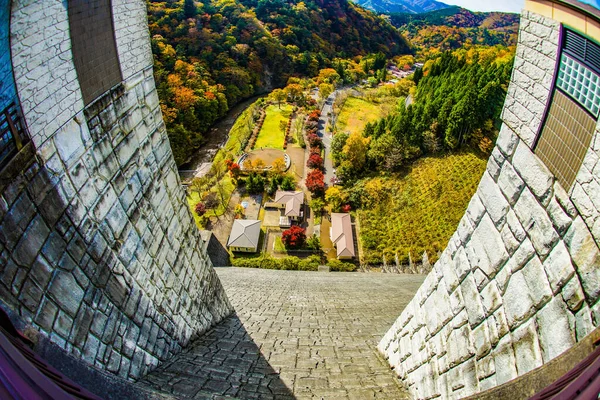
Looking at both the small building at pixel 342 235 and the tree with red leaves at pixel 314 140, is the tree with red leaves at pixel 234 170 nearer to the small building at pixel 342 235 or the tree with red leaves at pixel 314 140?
the tree with red leaves at pixel 314 140

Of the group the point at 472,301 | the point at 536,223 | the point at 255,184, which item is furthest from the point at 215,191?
the point at 536,223

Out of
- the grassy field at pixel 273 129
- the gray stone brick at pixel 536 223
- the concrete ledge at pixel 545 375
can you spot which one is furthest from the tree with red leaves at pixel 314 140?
the concrete ledge at pixel 545 375

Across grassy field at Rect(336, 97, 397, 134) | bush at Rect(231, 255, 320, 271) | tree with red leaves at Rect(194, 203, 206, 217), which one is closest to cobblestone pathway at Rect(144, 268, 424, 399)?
bush at Rect(231, 255, 320, 271)

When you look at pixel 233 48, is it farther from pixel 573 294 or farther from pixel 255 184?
pixel 573 294

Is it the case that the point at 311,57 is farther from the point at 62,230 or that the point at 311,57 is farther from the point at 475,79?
the point at 62,230

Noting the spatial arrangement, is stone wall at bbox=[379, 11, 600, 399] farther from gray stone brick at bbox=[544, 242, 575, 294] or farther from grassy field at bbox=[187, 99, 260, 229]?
grassy field at bbox=[187, 99, 260, 229]

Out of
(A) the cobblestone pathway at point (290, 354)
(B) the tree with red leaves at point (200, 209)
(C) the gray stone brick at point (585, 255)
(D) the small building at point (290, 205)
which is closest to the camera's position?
(C) the gray stone brick at point (585, 255)
